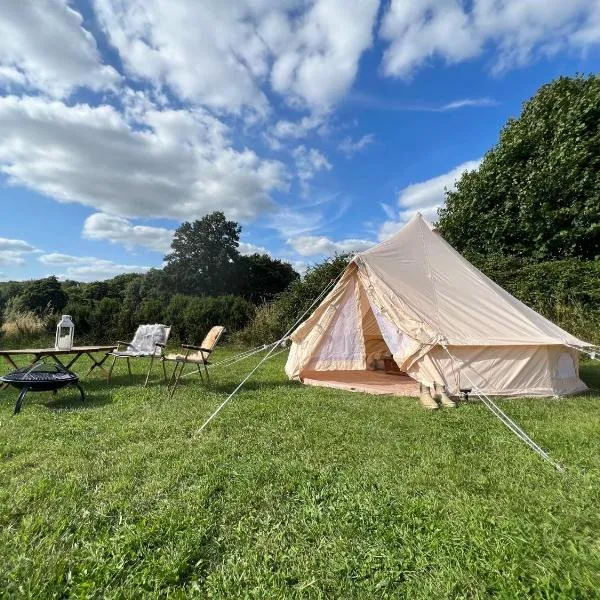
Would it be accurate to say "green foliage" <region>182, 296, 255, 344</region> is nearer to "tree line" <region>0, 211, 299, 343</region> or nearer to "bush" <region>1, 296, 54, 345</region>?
"bush" <region>1, 296, 54, 345</region>

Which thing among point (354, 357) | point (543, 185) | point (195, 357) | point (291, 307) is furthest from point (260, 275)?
point (195, 357)

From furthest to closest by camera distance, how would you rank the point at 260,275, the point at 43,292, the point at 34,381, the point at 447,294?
the point at 260,275, the point at 43,292, the point at 447,294, the point at 34,381

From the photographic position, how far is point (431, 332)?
15.6 feet

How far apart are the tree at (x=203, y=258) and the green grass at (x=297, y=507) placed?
22.8m

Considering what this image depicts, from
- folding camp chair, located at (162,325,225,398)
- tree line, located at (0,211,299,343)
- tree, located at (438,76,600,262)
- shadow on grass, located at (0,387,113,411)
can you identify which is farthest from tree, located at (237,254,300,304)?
shadow on grass, located at (0,387,113,411)

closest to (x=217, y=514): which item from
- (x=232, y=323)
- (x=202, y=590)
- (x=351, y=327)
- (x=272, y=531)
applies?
(x=272, y=531)

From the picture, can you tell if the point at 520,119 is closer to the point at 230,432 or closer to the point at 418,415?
the point at 418,415

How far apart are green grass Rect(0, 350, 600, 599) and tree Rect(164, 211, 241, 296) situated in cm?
2282

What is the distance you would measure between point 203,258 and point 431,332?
77.5 ft

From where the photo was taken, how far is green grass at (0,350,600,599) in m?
1.63

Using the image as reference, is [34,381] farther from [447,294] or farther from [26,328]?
[26,328]

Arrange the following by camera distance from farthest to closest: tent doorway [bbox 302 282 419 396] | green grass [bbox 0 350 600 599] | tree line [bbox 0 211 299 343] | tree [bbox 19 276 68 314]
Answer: tree line [bbox 0 211 299 343] < tree [bbox 19 276 68 314] < tent doorway [bbox 302 282 419 396] < green grass [bbox 0 350 600 599]

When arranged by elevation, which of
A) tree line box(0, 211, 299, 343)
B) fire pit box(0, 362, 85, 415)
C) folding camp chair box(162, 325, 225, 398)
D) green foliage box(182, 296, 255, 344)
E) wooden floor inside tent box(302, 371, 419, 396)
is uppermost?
tree line box(0, 211, 299, 343)

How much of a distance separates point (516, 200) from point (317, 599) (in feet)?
39.3
